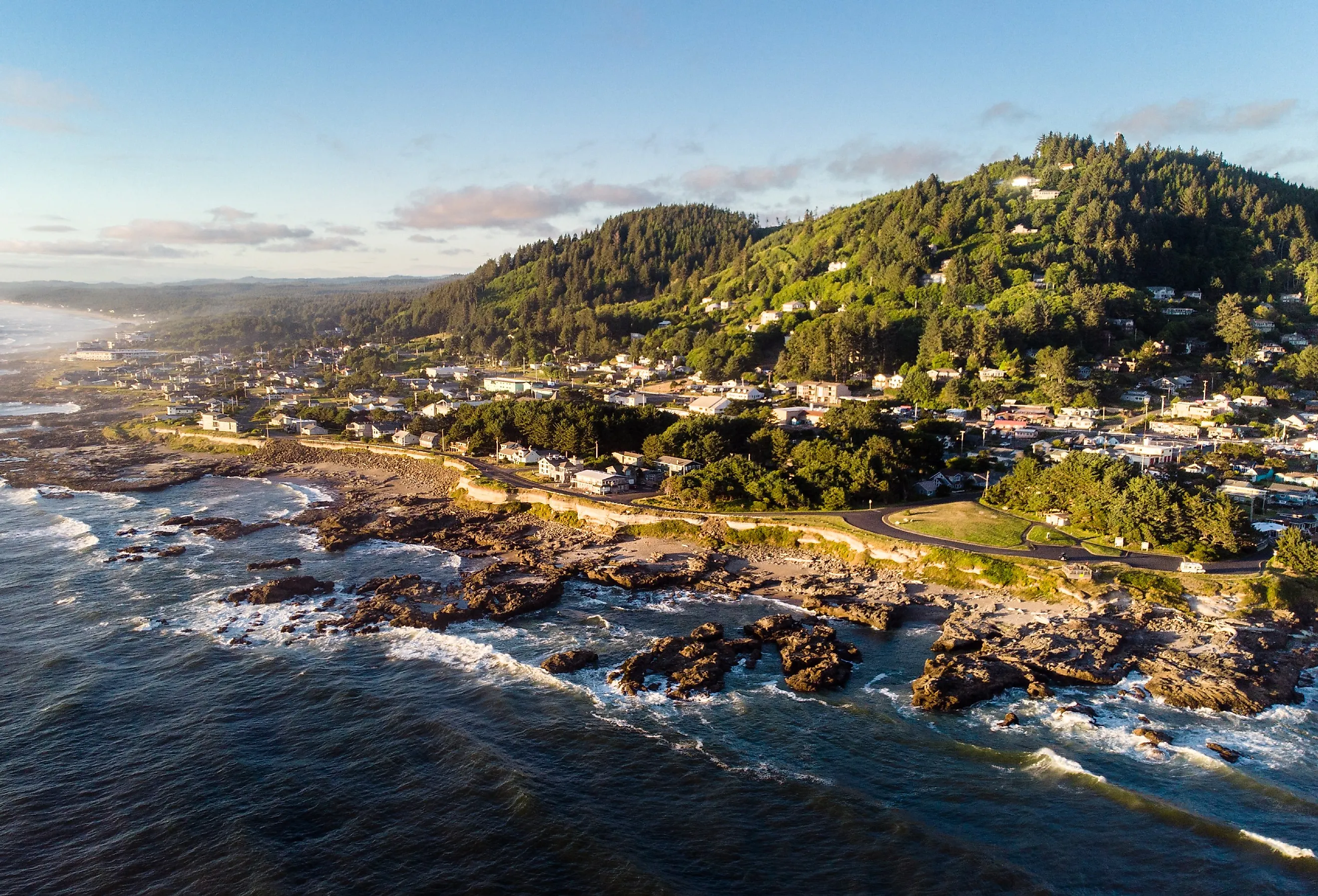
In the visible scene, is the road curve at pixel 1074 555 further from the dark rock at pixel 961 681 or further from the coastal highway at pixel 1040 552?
the dark rock at pixel 961 681

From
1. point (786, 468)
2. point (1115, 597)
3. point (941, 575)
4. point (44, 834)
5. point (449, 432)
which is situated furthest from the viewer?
point (449, 432)

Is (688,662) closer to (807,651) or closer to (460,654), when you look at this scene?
(807,651)

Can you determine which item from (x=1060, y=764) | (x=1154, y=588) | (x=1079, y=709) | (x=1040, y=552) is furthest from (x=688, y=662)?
(x=1154, y=588)

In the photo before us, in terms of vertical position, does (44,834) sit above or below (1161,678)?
below

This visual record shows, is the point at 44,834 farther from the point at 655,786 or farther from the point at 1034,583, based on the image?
the point at 1034,583

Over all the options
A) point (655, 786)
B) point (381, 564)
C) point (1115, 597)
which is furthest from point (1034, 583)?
point (381, 564)

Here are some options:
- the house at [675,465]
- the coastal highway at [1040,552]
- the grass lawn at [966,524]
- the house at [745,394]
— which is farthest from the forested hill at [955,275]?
the coastal highway at [1040,552]

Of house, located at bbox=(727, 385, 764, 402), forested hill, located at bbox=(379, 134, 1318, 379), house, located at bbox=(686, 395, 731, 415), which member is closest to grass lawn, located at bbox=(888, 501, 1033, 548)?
house, located at bbox=(686, 395, 731, 415)
